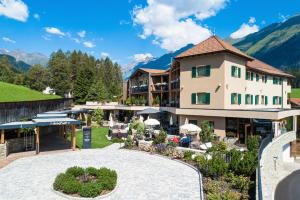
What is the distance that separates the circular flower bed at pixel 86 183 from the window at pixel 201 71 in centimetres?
1960

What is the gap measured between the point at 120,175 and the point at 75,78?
75473 millimetres

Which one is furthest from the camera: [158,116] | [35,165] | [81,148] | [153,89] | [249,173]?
[153,89]

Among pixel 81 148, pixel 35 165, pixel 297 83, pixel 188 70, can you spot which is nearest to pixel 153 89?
pixel 188 70


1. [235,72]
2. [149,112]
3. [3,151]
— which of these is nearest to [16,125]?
[3,151]

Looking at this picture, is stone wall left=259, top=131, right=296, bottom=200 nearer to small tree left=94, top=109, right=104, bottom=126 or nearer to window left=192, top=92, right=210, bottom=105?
window left=192, top=92, right=210, bottom=105

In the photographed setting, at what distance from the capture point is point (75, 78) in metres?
88.3

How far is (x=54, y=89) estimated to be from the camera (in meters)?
84.4

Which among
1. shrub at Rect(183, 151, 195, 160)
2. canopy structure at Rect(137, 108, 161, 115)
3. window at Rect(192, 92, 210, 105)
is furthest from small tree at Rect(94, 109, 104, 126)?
shrub at Rect(183, 151, 195, 160)

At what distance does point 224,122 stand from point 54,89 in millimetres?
66911

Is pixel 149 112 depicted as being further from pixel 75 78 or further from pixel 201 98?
pixel 75 78

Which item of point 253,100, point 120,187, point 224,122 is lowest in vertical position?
point 120,187

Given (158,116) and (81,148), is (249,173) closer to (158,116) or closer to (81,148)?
(81,148)

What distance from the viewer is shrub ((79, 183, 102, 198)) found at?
527 inches

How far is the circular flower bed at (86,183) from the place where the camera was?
44.7ft
